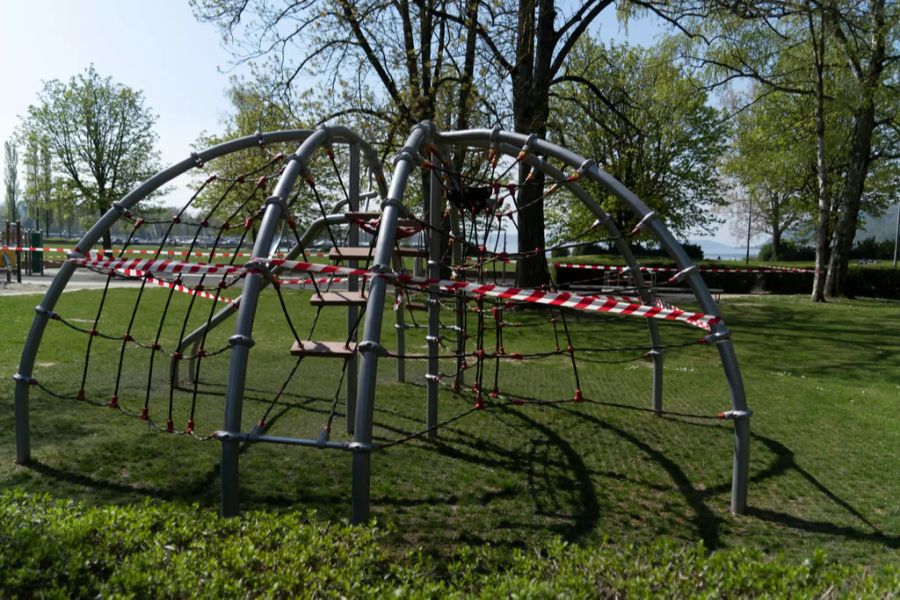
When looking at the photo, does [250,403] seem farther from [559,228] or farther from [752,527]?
[559,228]

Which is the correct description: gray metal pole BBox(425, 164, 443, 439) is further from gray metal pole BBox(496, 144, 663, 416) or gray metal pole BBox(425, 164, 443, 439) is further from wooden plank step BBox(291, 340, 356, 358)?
wooden plank step BBox(291, 340, 356, 358)

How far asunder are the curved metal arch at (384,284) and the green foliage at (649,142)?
1886cm

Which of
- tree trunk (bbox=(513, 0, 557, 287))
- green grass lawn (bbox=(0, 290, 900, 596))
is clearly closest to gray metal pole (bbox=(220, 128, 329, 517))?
green grass lawn (bbox=(0, 290, 900, 596))

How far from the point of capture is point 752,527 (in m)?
4.32

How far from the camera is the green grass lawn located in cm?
427

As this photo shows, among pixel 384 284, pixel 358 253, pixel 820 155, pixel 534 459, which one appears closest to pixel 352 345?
pixel 358 253

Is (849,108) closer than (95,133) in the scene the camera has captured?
Yes

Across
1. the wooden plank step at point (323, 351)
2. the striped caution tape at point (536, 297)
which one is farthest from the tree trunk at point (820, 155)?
the wooden plank step at point (323, 351)

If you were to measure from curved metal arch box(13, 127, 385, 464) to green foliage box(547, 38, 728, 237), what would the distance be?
1908 centimetres

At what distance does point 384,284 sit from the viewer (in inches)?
158

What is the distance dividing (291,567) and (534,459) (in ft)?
10.1

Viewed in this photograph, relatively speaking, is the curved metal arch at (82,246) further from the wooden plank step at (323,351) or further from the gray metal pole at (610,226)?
the wooden plank step at (323,351)

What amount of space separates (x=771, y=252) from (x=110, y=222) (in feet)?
178

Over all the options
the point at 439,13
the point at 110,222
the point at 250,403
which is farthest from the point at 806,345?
the point at 110,222
